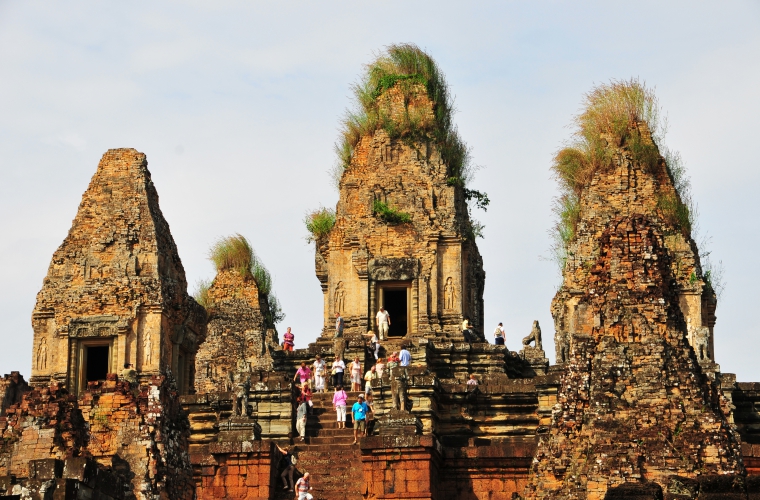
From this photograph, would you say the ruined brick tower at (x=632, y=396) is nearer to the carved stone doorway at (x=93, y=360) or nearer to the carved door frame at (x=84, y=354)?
the carved door frame at (x=84, y=354)

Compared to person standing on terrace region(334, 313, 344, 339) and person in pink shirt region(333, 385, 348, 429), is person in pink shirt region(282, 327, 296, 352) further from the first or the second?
person in pink shirt region(333, 385, 348, 429)

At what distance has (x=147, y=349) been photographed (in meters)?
38.6

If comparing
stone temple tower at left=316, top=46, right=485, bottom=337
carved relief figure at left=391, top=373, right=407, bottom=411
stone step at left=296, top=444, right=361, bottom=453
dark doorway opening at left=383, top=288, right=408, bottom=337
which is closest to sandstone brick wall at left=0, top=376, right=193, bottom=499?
carved relief figure at left=391, top=373, right=407, bottom=411

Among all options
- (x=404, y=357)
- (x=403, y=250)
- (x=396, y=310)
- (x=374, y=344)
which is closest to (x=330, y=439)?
(x=404, y=357)

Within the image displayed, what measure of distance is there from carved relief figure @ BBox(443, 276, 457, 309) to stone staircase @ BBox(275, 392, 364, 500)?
6.94 metres

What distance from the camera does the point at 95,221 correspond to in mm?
39625

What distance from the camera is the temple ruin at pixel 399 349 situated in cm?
2145

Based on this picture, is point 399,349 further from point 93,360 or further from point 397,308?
point 93,360

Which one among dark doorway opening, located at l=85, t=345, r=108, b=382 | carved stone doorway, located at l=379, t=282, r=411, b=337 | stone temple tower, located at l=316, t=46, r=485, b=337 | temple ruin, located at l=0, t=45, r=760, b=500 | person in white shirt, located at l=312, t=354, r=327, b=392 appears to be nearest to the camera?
temple ruin, located at l=0, t=45, r=760, b=500

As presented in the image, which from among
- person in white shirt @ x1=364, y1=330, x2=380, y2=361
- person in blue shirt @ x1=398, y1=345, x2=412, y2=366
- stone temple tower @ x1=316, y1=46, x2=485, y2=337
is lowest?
person in blue shirt @ x1=398, y1=345, x2=412, y2=366

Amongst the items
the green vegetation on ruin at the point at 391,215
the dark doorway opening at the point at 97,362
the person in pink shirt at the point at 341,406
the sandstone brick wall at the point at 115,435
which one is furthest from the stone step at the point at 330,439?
the dark doorway opening at the point at 97,362

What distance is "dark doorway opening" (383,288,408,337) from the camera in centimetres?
3991

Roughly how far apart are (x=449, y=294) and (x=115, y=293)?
7452 mm

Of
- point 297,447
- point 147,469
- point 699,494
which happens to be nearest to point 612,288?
point 699,494
